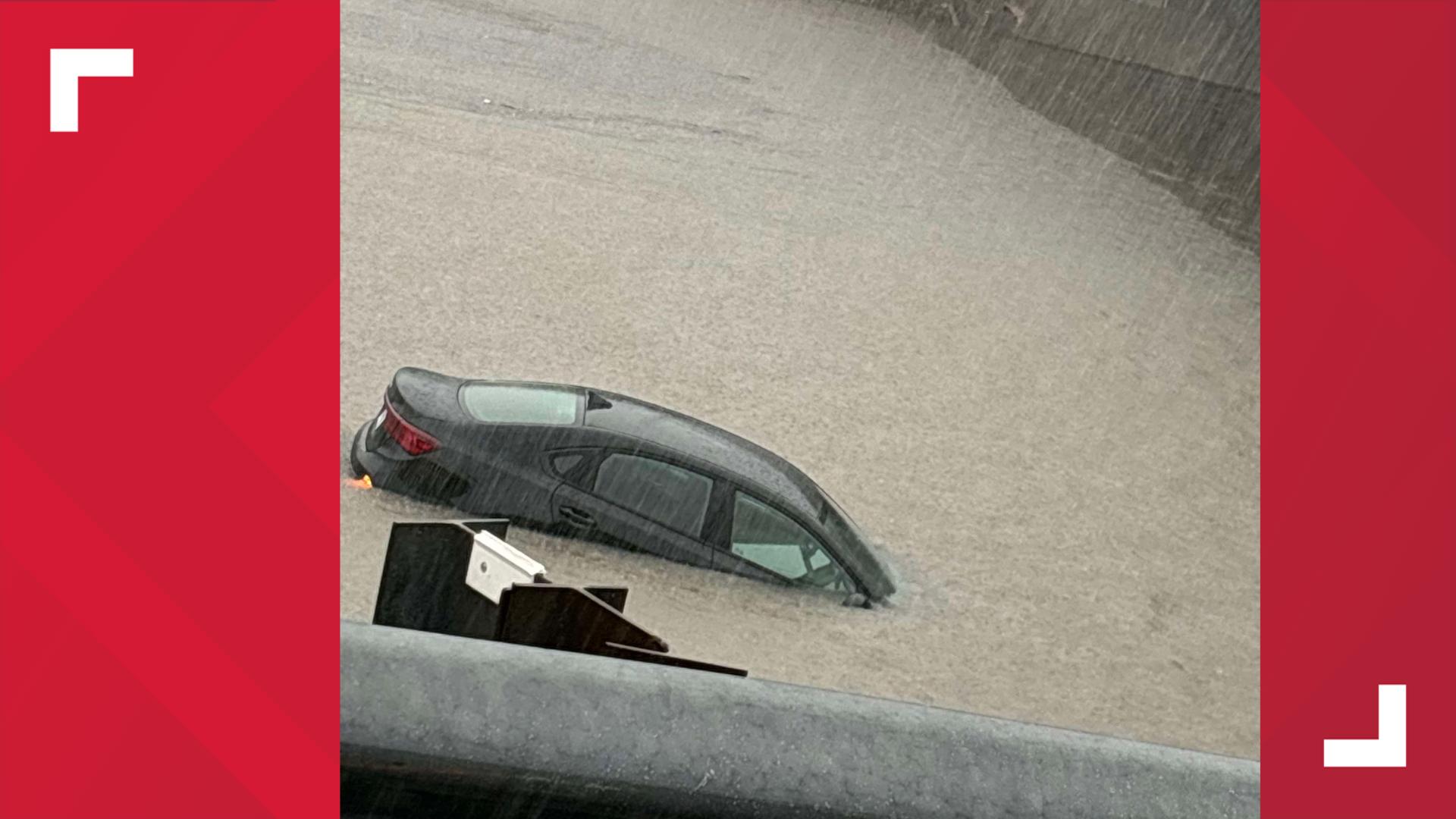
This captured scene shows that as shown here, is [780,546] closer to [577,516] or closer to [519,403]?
[577,516]

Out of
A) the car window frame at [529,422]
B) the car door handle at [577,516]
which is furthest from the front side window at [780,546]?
the car window frame at [529,422]

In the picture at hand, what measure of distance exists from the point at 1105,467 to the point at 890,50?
13317mm

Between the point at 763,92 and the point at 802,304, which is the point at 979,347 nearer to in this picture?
the point at 802,304

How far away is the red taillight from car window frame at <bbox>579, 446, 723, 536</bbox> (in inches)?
34.5

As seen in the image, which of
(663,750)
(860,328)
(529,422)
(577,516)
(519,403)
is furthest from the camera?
(860,328)

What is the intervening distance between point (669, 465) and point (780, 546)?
81cm

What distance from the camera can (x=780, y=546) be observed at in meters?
8.11

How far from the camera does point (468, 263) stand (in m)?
12.0

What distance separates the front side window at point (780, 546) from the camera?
Result: 8.01 meters

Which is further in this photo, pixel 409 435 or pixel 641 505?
pixel 409 435

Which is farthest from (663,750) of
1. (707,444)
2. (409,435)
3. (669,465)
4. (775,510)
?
(409,435)

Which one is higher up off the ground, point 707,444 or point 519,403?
point 519,403

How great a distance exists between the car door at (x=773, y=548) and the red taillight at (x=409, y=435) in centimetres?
174
